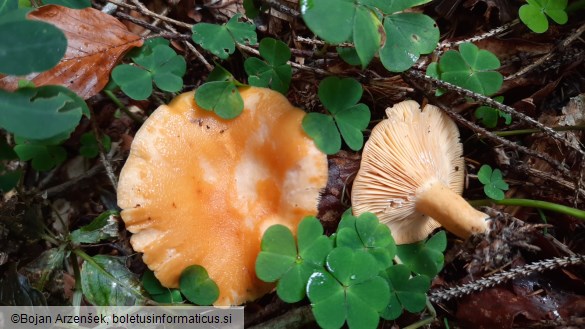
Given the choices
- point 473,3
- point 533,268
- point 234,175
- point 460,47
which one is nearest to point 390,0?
point 460,47

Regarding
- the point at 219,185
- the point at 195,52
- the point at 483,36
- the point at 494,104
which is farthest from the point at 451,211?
the point at 195,52

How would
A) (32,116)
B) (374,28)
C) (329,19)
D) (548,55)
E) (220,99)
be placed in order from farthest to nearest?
(548,55) < (220,99) < (374,28) < (329,19) < (32,116)

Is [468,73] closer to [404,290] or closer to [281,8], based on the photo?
[281,8]

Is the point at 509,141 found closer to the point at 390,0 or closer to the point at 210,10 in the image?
the point at 390,0

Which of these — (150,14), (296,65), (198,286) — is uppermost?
(150,14)

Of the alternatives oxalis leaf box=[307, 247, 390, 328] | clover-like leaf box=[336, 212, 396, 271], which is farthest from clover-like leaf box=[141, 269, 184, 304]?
clover-like leaf box=[336, 212, 396, 271]

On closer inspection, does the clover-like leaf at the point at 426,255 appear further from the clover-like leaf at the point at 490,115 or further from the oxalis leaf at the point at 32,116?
the oxalis leaf at the point at 32,116

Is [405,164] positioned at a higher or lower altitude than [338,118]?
lower

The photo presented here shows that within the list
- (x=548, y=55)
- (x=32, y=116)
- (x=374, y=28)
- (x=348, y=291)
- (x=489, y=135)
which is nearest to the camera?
(x=32, y=116)

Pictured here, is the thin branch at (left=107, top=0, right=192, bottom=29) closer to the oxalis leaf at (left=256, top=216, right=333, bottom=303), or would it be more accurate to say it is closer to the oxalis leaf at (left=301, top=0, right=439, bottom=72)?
the oxalis leaf at (left=301, top=0, right=439, bottom=72)
